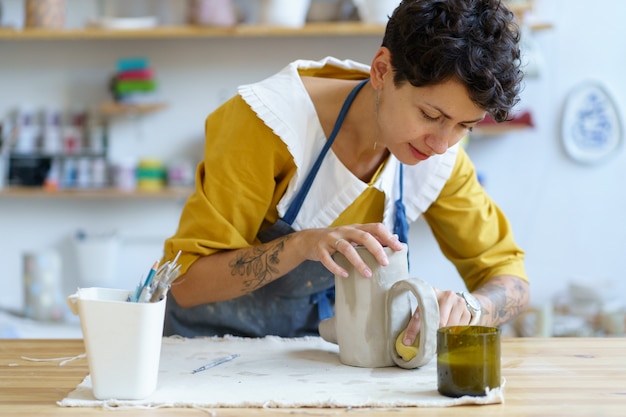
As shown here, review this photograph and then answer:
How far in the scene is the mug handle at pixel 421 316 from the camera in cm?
119

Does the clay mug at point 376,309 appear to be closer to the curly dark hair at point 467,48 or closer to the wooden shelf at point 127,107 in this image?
the curly dark hair at point 467,48

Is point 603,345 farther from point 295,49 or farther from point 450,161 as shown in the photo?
point 295,49

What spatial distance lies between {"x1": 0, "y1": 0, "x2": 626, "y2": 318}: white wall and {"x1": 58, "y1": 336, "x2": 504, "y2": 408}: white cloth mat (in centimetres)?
226

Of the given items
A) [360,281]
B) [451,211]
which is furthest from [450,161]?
[360,281]

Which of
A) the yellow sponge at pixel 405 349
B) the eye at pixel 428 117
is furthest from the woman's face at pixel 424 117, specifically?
the yellow sponge at pixel 405 349

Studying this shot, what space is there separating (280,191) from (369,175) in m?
0.20

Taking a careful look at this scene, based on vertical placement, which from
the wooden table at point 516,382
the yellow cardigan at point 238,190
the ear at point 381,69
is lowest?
the wooden table at point 516,382

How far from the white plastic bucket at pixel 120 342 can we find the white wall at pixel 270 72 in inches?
100

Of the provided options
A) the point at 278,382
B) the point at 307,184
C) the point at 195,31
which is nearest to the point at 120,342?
the point at 278,382

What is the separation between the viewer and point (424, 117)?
140 cm

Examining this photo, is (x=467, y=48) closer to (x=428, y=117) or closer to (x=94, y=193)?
(x=428, y=117)

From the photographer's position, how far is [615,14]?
3.56 metres

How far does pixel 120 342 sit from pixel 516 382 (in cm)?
54

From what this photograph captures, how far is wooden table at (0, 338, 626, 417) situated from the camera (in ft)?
3.43
